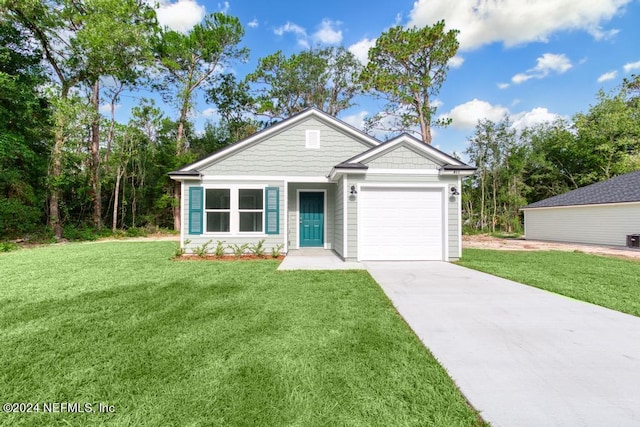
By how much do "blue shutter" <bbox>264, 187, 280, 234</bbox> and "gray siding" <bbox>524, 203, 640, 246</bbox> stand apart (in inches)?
629

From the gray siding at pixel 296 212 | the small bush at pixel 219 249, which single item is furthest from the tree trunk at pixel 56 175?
the gray siding at pixel 296 212

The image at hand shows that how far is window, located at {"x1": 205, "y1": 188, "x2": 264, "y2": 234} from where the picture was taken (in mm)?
9219

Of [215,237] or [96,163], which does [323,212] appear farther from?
[96,163]

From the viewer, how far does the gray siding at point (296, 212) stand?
10570 millimetres

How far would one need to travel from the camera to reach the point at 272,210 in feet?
30.5

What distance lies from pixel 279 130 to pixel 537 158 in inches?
998

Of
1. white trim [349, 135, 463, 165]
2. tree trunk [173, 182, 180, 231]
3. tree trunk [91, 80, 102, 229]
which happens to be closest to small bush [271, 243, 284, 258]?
white trim [349, 135, 463, 165]

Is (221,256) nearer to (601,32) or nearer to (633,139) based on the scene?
(601,32)

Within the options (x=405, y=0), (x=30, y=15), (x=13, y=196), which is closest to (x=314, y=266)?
(x=405, y=0)

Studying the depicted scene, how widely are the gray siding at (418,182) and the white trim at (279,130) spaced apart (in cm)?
243

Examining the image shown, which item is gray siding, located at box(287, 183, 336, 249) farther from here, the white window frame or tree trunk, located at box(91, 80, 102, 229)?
tree trunk, located at box(91, 80, 102, 229)

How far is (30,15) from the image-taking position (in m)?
13.9

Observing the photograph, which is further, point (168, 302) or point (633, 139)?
point (633, 139)

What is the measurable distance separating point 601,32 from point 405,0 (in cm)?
1086
